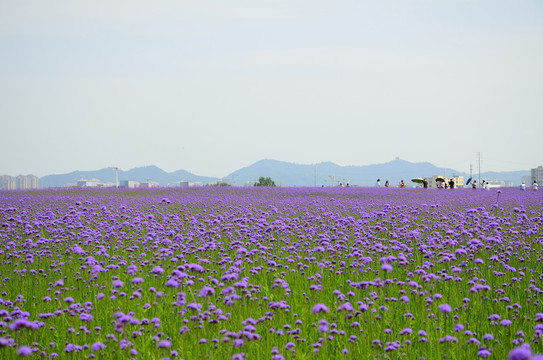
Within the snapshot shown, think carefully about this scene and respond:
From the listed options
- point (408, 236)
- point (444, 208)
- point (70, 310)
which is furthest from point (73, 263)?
point (444, 208)

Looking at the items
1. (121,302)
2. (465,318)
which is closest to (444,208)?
(465,318)

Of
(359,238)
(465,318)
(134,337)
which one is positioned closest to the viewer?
(134,337)

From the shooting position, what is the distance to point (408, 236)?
9070 millimetres

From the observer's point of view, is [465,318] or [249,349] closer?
[249,349]

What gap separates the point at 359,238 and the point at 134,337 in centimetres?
457

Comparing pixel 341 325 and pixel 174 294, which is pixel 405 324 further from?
pixel 174 294

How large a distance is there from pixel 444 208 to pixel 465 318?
1029cm

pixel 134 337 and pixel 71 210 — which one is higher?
pixel 71 210

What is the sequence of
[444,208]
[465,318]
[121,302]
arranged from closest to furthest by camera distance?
[465,318]
[121,302]
[444,208]

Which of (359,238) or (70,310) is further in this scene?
(359,238)

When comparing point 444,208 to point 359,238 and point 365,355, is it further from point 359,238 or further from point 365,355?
point 365,355

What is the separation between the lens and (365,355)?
4773mm

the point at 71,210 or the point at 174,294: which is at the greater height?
the point at 71,210

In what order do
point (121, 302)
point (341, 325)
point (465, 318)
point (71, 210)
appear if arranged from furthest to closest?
1. point (71, 210)
2. point (121, 302)
3. point (465, 318)
4. point (341, 325)
